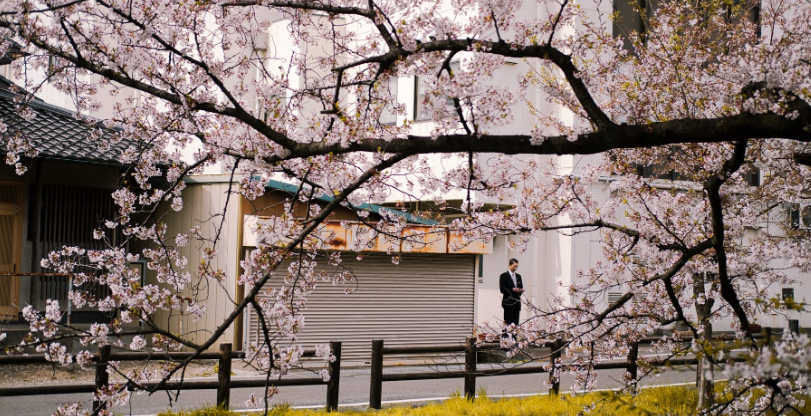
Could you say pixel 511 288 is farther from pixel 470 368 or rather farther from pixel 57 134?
pixel 57 134

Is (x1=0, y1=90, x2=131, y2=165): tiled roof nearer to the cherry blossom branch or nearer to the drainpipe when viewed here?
the drainpipe

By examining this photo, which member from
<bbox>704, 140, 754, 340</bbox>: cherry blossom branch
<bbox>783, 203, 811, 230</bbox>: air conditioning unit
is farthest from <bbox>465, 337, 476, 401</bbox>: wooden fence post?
<bbox>783, 203, 811, 230</bbox>: air conditioning unit

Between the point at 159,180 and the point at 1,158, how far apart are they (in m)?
3.63

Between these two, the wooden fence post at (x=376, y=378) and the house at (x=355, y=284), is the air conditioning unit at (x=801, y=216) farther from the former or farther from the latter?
the wooden fence post at (x=376, y=378)

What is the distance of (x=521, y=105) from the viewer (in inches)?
796

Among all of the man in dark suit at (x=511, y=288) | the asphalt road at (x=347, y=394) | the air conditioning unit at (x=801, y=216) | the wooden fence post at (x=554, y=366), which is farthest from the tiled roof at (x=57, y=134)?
the air conditioning unit at (x=801, y=216)

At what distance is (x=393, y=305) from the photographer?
15.9 metres

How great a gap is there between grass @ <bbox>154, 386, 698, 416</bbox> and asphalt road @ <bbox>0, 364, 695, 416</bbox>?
1.66 ft

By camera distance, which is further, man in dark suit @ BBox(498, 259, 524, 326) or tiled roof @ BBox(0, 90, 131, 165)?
man in dark suit @ BBox(498, 259, 524, 326)

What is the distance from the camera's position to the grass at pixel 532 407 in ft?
27.5

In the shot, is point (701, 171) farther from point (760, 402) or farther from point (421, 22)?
point (421, 22)

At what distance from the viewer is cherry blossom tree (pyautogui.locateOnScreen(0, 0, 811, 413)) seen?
4.56 metres

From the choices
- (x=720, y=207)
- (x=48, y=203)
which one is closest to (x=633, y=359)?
(x=720, y=207)

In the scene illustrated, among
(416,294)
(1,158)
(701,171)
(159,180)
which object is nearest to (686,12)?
(701,171)
